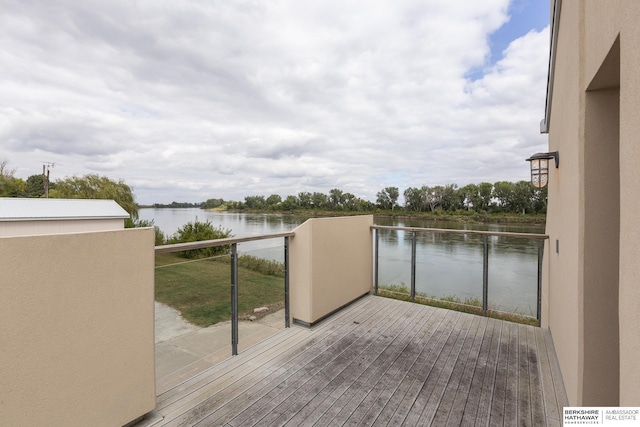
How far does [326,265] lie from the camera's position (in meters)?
3.38

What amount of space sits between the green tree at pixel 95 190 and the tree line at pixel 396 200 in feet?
43.6

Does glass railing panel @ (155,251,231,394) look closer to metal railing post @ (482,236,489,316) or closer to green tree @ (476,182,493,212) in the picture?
metal railing post @ (482,236,489,316)

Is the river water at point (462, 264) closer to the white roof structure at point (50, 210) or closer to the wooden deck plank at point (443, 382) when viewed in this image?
the wooden deck plank at point (443, 382)

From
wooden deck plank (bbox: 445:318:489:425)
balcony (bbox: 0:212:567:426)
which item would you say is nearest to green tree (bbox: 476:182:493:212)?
wooden deck plank (bbox: 445:318:489:425)

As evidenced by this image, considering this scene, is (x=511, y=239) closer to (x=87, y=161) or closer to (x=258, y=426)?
(x=258, y=426)

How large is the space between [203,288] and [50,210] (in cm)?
1299

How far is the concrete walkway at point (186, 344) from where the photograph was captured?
205 cm

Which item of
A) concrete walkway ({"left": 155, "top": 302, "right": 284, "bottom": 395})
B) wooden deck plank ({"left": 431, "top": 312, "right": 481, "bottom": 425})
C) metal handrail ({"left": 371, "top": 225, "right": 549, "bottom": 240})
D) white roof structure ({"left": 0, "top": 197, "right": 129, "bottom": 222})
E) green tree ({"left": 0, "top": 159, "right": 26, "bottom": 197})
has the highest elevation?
green tree ({"left": 0, "top": 159, "right": 26, "bottom": 197})

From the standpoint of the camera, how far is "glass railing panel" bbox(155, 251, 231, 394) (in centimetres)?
203

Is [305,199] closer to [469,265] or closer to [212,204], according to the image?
[212,204]

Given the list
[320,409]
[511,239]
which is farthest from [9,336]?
[511,239]

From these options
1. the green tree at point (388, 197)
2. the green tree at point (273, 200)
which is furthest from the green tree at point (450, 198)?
the green tree at point (273, 200)

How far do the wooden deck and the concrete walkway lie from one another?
0.09 m

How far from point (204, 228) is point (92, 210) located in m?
4.93
